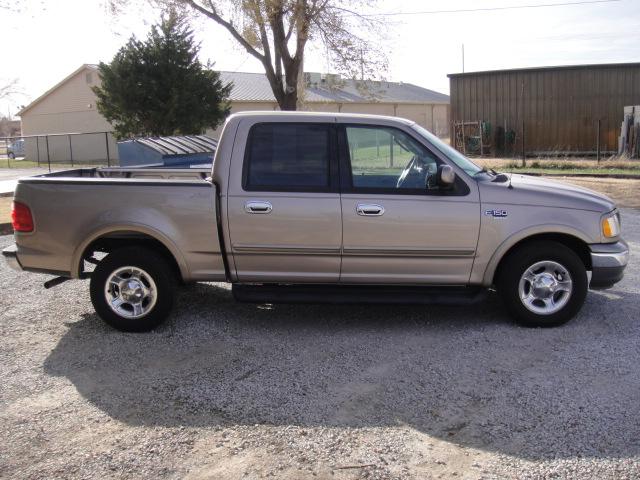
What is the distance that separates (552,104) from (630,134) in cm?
425

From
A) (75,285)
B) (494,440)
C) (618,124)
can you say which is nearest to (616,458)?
(494,440)

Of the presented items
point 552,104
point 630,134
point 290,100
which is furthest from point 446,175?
point 552,104

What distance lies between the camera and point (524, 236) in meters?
5.77

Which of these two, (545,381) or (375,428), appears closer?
(375,428)

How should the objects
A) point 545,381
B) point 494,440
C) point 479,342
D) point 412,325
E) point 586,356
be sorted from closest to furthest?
point 494,440, point 545,381, point 586,356, point 479,342, point 412,325

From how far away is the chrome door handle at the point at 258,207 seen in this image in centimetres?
575

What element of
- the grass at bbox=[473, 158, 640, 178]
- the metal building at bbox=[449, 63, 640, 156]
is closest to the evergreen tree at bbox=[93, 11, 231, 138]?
the metal building at bbox=[449, 63, 640, 156]

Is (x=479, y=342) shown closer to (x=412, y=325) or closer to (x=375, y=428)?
(x=412, y=325)

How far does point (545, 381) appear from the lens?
4801mm

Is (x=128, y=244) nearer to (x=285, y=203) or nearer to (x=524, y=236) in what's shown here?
(x=285, y=203)

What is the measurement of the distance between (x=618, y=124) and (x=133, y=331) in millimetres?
26632

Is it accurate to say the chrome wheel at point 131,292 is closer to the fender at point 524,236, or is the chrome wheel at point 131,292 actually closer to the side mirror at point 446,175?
the side mirror at point 446,175

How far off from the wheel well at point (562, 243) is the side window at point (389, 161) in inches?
37.7

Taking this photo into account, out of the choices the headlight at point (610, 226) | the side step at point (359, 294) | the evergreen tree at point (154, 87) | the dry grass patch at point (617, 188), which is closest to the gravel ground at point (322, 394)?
the side step at point (359, 294)
